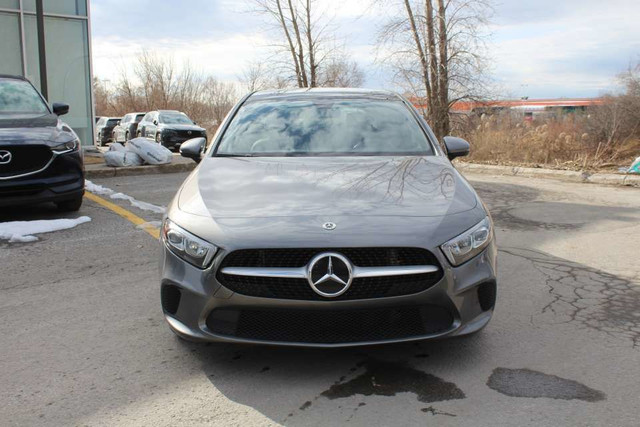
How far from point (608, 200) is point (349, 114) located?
592 cm

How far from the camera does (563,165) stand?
1288 cm

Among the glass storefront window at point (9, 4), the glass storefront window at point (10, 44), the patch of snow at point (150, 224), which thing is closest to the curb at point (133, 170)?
the patch of snow at point (150, 224)

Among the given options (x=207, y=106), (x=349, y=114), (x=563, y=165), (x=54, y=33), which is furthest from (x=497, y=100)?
(x=207, y=106)

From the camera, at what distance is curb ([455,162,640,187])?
1034 centimetres

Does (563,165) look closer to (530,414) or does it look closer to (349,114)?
(349,114)

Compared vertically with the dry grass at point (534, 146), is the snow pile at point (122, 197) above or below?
below

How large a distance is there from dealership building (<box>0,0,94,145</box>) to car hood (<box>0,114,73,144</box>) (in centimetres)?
693

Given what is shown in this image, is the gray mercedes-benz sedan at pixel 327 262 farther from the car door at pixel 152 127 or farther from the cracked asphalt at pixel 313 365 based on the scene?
the car door at pixel 152 127

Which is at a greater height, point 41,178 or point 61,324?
point 41,178

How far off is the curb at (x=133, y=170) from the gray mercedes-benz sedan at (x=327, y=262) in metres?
7.91

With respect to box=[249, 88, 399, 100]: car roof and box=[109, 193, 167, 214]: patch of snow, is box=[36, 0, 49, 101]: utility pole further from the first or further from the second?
box=[249, 88, 399, 100]: car roof

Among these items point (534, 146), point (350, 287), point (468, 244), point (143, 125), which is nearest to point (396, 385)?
point (350, 287)

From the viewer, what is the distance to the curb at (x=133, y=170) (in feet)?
35.7

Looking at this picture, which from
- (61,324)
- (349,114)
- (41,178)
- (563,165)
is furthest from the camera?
(563,165)
